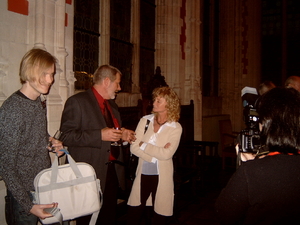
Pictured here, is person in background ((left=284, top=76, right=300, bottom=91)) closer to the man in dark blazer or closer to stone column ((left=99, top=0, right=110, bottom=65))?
the man in dark blazer

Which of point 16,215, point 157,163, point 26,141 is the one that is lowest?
point 16,215

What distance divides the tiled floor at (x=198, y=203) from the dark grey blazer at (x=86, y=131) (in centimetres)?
125

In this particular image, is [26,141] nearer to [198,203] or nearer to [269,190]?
[269,190]

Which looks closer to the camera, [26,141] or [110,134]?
[26,141]

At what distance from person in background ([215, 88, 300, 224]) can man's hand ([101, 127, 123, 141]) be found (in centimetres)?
94

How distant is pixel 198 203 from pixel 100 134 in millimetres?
2214

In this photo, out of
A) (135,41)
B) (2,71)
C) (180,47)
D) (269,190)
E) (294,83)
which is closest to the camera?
(269,190)

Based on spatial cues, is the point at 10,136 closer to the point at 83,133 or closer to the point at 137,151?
the point at 83,133

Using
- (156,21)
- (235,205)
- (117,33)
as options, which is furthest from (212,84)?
(235,205)

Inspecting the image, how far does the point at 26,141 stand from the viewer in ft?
4.69

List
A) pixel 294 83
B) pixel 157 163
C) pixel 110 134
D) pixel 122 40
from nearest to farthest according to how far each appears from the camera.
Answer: pixel 110 134 < pixel 157 163 < pixel 294 83 < pixel 122 40

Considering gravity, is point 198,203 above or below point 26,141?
below

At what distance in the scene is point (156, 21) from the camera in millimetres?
4582

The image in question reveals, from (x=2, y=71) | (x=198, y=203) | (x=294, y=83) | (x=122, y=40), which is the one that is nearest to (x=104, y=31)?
(x=122, y=40)
